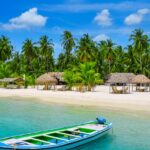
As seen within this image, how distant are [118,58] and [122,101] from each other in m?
35.5

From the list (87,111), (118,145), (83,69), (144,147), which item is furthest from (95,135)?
(83,69)

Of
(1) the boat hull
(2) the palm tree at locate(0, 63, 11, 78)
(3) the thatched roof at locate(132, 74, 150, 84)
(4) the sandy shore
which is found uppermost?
(2) the palm tree at locate(0, 63, 11, 78)

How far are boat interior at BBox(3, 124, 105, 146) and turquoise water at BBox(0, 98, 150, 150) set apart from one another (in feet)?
2.23

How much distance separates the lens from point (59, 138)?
47.3 feet

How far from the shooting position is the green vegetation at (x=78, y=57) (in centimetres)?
5988

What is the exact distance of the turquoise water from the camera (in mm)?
15570

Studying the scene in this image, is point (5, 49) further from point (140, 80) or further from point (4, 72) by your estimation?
point (140, 80)

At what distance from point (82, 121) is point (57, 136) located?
631cm

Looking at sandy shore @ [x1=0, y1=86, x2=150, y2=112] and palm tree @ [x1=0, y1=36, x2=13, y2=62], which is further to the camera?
palm tree @ [x1=0, y1=36, x2=13, y2=62]

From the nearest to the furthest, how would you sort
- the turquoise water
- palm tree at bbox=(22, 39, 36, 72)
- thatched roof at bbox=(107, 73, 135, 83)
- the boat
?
the boat < the turquoise water < thatched roof at bbox=(107, 73, 135, 83) < palm tree at bbox=(22, 39, 36, 72)

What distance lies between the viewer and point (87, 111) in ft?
86.5

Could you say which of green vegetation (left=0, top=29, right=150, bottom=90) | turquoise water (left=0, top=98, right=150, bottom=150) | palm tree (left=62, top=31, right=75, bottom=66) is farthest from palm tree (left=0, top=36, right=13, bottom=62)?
turquoise water (left=0, top=98, right=150, bottom=150)

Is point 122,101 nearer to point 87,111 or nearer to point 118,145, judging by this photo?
point 87,111

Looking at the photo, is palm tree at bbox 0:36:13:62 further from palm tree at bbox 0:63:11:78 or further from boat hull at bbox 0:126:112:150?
boat hull at bbox 0:126:112:150
